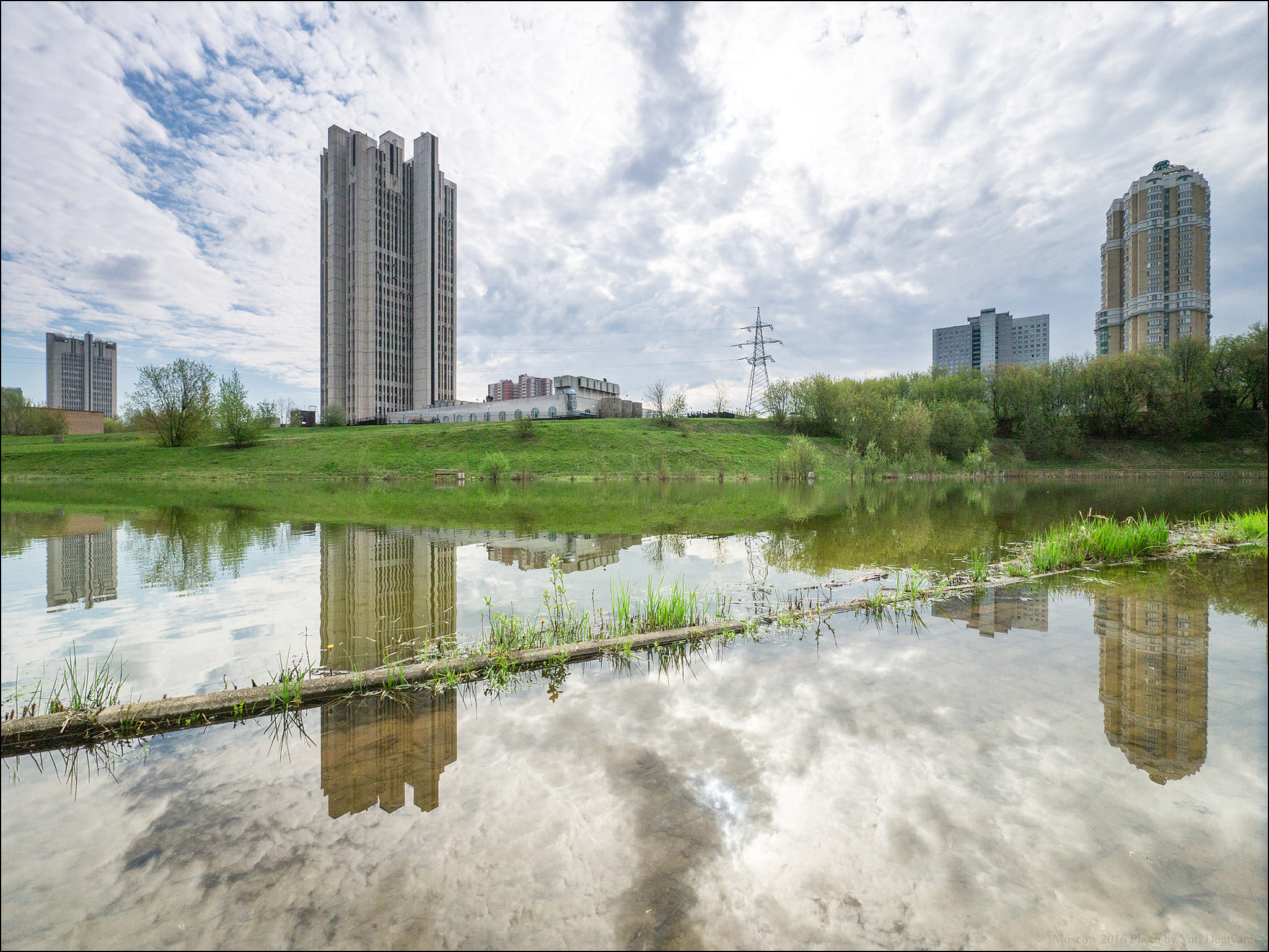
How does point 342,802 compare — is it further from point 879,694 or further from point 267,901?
point 879,694

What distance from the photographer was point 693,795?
3424 mm

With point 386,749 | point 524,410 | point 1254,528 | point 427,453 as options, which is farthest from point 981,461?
point 524,410

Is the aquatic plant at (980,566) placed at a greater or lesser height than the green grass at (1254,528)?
lesser

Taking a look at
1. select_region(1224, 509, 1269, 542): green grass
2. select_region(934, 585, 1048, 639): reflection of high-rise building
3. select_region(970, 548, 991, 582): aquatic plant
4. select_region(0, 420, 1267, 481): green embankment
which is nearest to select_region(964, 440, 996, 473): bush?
select_region(0, 420, 1267, 481): green embankment

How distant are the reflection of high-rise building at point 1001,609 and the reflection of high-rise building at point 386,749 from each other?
242 inches

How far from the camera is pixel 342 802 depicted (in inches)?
133

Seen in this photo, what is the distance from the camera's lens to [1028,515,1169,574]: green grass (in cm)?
1005

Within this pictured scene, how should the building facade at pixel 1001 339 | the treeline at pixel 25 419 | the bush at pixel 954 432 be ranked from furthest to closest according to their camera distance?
the building facade at pixel 1001 339
the bush at pixel 954 432
the treeline at pixel 25 419

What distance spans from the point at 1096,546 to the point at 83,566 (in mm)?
19542

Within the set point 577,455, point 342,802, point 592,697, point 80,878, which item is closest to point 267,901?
point 342,802

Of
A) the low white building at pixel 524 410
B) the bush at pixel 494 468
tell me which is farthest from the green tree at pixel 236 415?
the low white building at pixel 524 410

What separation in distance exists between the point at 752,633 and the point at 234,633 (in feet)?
20.8

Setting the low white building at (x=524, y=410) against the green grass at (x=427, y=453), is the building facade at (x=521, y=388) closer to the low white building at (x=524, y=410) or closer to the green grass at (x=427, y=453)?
the low white building at (x=524, y=410)

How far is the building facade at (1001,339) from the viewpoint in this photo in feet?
470
